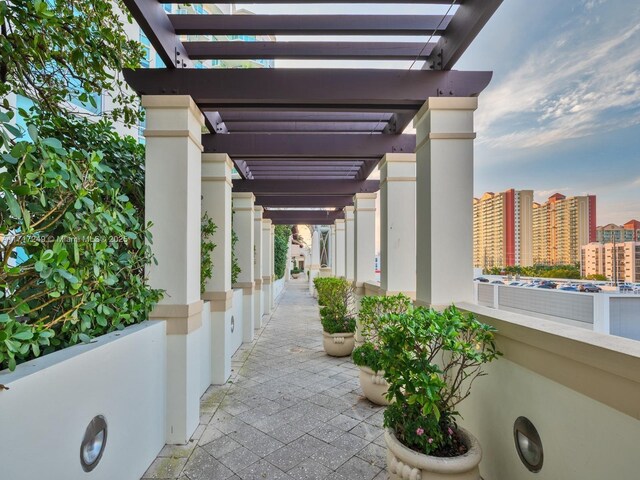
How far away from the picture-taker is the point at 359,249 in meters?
6.20

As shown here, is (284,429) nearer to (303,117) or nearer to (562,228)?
(303,117)

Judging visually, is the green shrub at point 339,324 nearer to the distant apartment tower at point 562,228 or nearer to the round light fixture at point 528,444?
the round light fixture at point 528,444

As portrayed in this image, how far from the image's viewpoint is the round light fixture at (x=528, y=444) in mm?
1696

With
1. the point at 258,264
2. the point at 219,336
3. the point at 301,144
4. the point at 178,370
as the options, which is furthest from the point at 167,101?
the point at 258,264

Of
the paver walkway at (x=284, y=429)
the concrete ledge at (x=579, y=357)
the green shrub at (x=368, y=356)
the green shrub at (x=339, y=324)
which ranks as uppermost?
the concrete ledge at (x=579, y=357)

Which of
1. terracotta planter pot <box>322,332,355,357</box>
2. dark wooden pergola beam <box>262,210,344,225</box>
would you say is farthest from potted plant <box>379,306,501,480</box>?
dark wooden pergola beam <box>262,210,344,225</box>

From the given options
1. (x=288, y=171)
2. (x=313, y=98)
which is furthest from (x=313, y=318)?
(x=313, y=98)

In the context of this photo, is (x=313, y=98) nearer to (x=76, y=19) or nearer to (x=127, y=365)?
(x=76, y=19)

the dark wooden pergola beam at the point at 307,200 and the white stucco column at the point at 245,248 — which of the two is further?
the dark wooden pergola beam at the point at 307,200

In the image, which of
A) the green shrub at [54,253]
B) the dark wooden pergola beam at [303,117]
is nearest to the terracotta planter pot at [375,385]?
the green shrub at [54,253]

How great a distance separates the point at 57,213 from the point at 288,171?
503cm

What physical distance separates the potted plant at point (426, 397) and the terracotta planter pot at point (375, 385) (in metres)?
1.45

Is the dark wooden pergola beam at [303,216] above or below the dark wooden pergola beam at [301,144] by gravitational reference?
below

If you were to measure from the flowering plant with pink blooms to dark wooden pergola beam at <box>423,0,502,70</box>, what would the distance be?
2.10m
